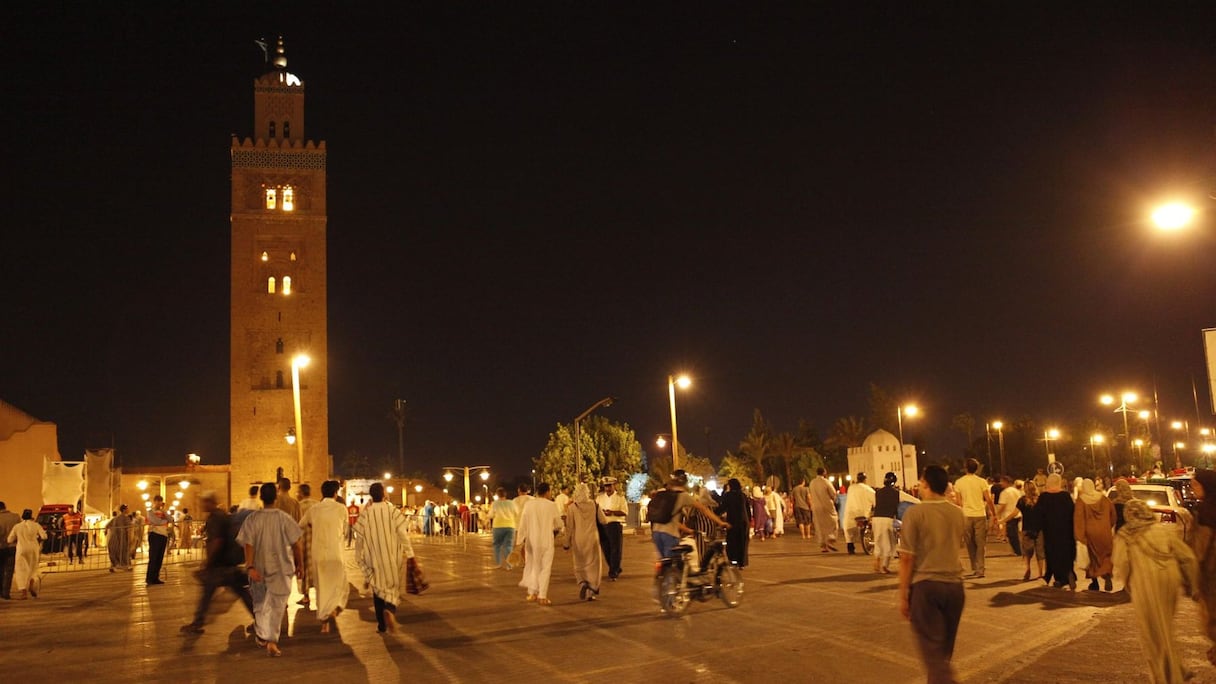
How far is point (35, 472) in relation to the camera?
135 feet

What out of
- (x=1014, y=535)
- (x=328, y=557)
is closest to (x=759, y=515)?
(x=1014, y=535)

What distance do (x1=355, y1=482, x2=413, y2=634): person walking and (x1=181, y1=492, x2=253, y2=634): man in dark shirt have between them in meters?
1.32

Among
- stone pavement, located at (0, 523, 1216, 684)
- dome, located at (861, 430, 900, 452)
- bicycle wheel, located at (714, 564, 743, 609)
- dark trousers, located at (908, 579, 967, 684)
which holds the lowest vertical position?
stone pavement, located at (0, 523, 1216, 684)

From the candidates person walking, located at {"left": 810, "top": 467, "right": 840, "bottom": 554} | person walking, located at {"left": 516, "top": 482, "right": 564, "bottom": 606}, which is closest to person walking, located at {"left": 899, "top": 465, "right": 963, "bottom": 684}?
person walking, located at {"left": 516, "top": 482, "right": 564, "bottom": 606}

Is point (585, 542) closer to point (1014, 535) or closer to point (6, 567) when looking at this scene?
point (1014, 535)

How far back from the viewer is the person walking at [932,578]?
6.37 m

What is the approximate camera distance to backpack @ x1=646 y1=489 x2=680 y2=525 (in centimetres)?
1255

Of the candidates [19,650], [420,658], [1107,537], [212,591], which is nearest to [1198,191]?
[1107,537]

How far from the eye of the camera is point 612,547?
16891 millimetres

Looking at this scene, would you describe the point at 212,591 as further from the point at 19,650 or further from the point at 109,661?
the point at 19,650

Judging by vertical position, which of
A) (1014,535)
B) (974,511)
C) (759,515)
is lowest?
(1014,535)

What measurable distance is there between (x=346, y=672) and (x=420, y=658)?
81 cm

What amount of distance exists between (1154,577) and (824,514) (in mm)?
13911

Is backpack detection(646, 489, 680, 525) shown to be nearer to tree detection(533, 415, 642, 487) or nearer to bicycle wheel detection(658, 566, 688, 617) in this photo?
bicycle wheel detection(658, 566, 688, 617)
